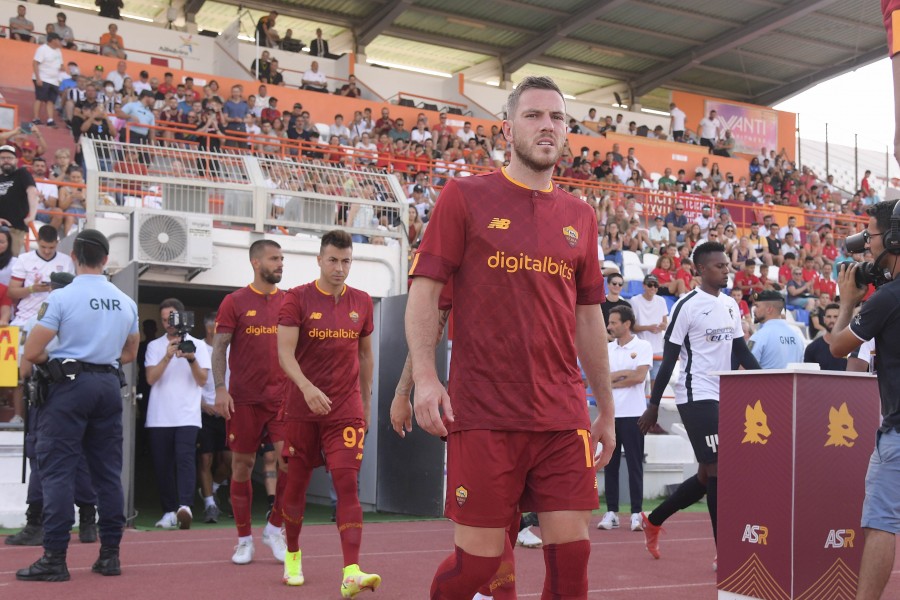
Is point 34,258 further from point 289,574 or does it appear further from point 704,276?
point 704,276

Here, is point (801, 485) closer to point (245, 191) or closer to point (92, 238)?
point (92, 238)

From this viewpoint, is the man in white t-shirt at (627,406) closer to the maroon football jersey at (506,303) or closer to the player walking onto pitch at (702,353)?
the player walking onto pitch at (702,353)

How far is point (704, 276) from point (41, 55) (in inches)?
629

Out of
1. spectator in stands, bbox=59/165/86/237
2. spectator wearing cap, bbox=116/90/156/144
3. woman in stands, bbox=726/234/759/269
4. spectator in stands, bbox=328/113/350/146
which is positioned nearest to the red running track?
spectator in stands, bbox=59/165/86/237

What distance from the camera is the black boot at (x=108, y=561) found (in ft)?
22.6

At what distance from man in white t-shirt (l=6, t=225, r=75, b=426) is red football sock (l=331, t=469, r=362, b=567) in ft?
18.2

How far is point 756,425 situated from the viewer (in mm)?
5723

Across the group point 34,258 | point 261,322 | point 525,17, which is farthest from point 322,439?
point 525,17

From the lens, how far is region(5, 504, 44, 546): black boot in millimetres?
8500

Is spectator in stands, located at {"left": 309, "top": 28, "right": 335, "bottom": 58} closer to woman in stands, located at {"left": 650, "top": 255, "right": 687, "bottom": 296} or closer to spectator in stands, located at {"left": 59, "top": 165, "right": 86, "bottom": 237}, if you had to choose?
woman in stands, located at {"left": 650, "top": 255, "right": 687, "bottom": 296}

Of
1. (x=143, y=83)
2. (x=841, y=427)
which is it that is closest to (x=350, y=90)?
(x=143, y=83)

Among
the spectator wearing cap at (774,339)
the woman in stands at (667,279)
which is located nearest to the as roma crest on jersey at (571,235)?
the spectator wearing cap at (774,339)

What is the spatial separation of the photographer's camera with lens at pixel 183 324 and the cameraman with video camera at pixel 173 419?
274 millimetres

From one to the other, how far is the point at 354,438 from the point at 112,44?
18326 mm
